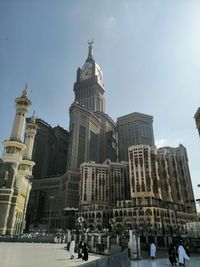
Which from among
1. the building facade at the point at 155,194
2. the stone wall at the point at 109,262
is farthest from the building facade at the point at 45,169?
the stone wall at the point at 109,262

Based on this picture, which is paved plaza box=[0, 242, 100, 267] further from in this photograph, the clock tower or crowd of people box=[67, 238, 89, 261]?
the clock tower

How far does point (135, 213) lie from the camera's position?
87.7 m

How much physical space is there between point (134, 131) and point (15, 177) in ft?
369

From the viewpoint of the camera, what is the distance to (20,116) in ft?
237

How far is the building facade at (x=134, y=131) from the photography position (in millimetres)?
161375

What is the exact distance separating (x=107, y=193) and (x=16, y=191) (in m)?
57.9

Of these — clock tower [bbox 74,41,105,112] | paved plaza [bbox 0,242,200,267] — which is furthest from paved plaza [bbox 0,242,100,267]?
clock tower [bbox 74,41,105,112]

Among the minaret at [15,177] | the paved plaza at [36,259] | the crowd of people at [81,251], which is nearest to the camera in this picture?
the paved plaza at [36,259]

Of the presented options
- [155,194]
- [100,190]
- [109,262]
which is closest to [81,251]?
[109,262]

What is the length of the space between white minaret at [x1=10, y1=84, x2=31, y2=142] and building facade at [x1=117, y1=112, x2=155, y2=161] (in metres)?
100

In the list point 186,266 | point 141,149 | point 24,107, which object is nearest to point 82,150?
Result: point 141,149

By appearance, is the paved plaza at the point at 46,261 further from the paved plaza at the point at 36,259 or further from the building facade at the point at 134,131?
the building facade at the point at 134,131

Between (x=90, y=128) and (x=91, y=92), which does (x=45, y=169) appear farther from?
(x=91, y=92)

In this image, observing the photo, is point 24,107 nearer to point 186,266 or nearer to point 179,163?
point 186,266
